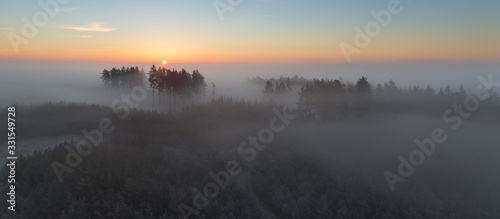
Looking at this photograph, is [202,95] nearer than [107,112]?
No

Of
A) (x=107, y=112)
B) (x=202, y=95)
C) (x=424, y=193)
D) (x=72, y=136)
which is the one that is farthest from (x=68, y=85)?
(x=424, y=193)

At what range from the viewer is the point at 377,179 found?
2545 centimetres

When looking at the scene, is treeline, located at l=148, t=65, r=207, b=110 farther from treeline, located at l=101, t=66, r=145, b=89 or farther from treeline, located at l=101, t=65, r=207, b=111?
treeline, located at l=101, t=66, r=145, b=89

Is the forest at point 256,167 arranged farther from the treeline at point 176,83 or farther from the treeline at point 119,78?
the treeline at point 119,78

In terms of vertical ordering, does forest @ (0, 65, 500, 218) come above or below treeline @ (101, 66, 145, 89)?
below

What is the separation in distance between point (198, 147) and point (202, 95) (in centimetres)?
3869

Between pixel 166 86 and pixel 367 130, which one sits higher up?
pixel 166 86

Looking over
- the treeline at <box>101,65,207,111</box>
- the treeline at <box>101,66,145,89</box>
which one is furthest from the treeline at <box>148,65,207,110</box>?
the treeline at <box>101,66,145,89</box>

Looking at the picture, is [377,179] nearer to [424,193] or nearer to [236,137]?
[424,193]

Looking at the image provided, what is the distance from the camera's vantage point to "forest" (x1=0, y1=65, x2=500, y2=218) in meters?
19.0

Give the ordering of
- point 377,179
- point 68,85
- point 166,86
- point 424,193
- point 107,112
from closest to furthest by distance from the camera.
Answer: point 424,193 < point 377,179 < point 107,112 < point 166,86 < point 68,85

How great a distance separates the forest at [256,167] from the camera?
1897cm

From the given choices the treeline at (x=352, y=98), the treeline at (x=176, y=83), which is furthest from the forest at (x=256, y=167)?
the treeline at (x=176, y=83)

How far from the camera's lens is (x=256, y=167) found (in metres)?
25.7
